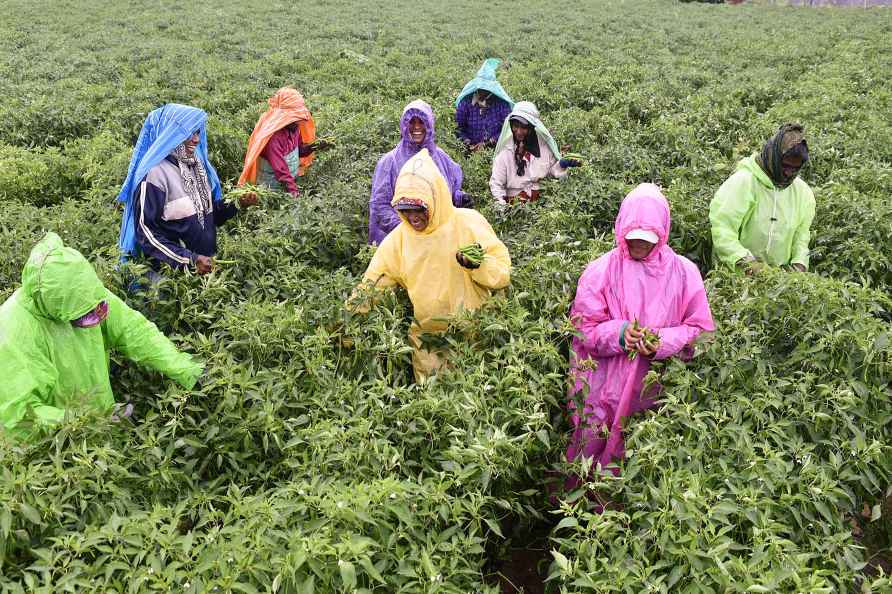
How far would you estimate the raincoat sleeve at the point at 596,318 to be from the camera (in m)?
3.38

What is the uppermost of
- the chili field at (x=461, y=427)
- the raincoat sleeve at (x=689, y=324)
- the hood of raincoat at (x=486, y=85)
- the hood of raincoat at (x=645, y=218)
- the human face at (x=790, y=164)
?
the hood of raincoat at (x=486, y=85)

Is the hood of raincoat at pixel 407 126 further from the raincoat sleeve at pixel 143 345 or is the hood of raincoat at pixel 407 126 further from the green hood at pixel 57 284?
the green hood at pixel 57 284

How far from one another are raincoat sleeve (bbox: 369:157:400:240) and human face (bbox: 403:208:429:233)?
1.13m

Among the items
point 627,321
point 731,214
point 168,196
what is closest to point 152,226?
point 168,196

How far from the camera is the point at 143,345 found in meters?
3.27

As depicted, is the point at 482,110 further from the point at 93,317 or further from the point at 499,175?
the point at 93,317

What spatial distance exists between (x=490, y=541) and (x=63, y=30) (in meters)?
20.9

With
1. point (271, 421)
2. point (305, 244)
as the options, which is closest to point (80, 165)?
point (305, 244)

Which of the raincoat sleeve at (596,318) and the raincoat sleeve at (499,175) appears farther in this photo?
the raincoat sleeve at (499,175)

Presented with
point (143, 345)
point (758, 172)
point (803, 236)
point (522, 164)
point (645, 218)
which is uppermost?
point (758, 172)

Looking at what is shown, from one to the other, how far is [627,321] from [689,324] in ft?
1.22

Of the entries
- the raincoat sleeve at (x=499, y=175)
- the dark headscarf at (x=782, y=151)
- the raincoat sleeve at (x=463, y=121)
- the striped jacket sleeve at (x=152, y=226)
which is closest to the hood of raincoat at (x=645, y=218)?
the dark headscarf at (x=782, y=151)

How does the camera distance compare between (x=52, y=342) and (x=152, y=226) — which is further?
(x=152, y=226)

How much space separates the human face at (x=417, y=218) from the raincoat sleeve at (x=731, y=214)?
83.1 inches
